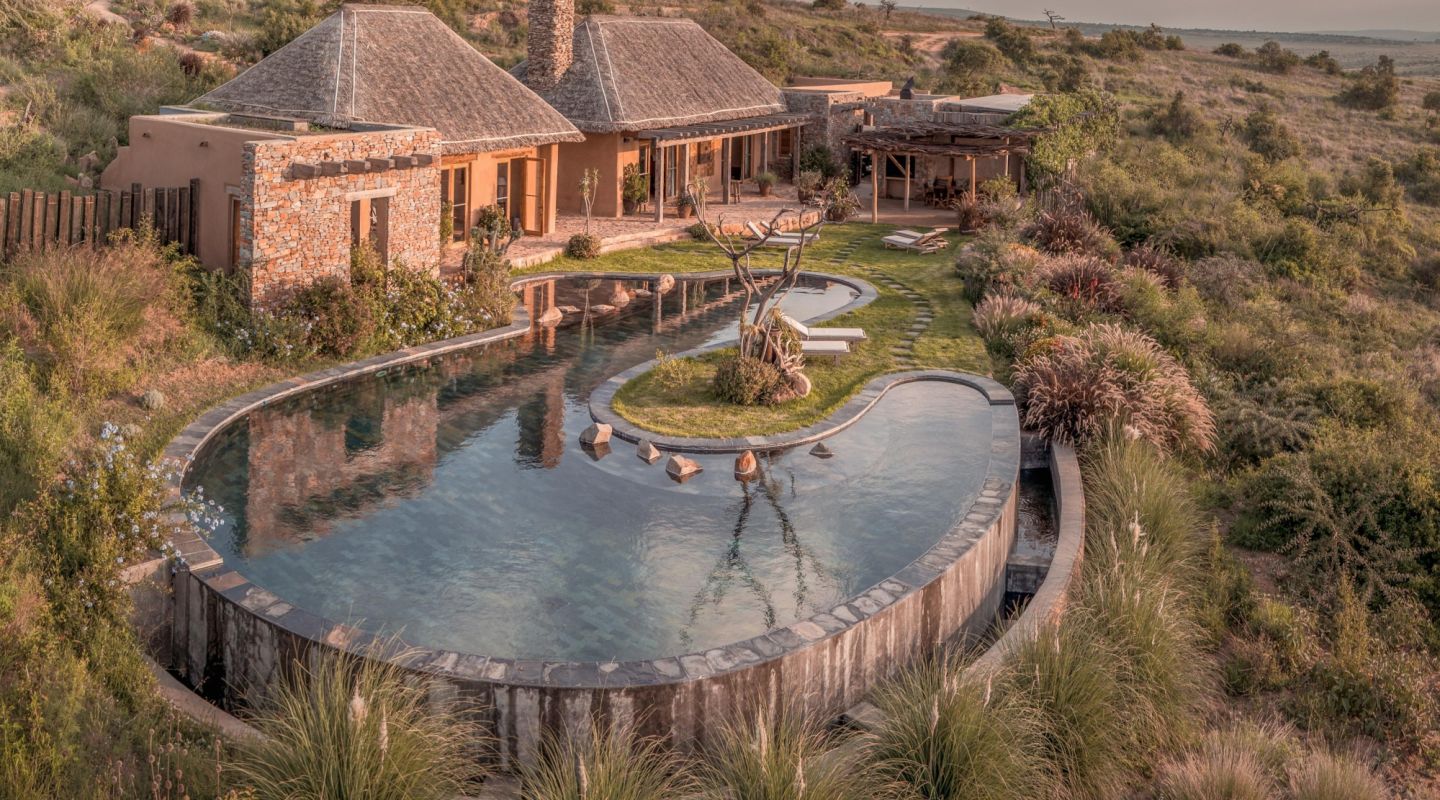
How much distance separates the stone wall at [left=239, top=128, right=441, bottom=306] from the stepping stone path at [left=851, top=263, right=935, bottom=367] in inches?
292

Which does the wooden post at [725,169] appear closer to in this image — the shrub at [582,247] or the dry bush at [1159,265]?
the shrub at [582,247]

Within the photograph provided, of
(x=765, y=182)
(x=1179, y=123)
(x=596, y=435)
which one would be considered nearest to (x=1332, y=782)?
(x=596, y=435)

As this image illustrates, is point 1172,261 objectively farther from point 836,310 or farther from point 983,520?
point 983,520

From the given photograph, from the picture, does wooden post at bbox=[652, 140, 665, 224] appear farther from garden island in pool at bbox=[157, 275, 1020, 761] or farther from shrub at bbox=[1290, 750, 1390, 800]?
shrub at bbox=[1290, 750, 1390, 800]

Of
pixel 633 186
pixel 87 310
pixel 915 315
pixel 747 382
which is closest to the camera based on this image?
pixel 87 310

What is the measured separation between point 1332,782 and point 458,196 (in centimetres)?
1848

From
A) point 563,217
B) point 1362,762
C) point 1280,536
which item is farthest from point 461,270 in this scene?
point 1362,762

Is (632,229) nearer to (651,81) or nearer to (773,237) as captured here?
(773,237)

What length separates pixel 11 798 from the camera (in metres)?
6.55

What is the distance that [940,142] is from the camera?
1227 inches

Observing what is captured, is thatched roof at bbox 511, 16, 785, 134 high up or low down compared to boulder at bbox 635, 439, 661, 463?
up

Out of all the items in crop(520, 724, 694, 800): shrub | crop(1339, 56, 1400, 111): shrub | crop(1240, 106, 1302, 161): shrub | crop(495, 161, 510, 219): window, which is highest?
crop(1339, 56, 1400, 111): shrub

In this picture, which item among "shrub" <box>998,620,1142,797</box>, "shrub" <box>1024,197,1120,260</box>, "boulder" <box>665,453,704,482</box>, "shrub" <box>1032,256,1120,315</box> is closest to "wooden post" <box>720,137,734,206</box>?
"shrub" <box>1024,197,1120,260</box>

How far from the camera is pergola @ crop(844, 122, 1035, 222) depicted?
28875mm
